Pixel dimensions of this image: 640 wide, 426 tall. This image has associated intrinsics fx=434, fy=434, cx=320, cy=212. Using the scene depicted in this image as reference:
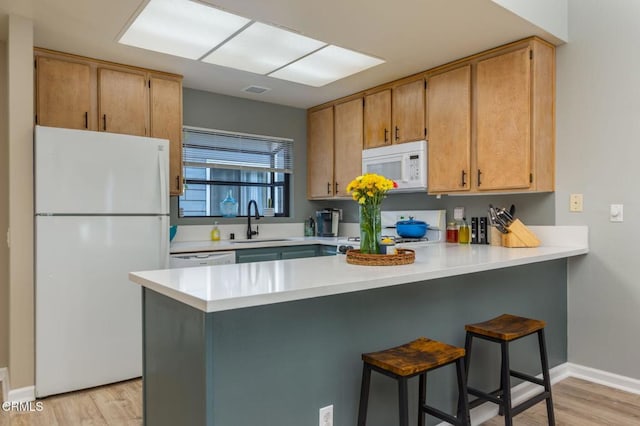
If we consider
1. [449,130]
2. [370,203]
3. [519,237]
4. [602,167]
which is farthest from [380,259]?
[602,167]

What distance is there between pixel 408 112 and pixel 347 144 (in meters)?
0.82

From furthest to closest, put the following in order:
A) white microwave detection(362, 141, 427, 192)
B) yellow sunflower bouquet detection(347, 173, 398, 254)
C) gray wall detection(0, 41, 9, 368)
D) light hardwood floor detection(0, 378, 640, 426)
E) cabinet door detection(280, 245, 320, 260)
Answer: cabinet door detection(280, 245, 320, 260) < white microwave detection(362, 141, 427, 192) < gray wall detection(0, 41, 9, 368) < light hardwood floor detection(0, 378, 640, 426) < yellow sunflower bouquet detection(347, 173, 398, 254)

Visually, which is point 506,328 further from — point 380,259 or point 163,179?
point 163,179

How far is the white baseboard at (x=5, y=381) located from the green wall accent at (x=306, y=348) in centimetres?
152

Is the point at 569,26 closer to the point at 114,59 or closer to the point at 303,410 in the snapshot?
the point at 303,410

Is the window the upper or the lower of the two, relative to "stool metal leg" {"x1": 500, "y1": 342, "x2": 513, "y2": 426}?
upper

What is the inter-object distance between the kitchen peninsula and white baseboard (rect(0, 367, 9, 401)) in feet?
4.84

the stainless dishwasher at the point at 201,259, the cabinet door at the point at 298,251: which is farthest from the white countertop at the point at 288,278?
the cabinet door at the point at 298,251

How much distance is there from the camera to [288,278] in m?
1.68

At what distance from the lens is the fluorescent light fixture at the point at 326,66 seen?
3.39 m

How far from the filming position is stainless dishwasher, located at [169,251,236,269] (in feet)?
11.0

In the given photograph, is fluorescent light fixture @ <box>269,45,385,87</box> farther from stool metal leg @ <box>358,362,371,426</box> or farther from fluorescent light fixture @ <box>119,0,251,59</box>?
stool metal leg @ <box>358,362,371,426</box>

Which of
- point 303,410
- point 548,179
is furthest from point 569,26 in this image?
point 303,410

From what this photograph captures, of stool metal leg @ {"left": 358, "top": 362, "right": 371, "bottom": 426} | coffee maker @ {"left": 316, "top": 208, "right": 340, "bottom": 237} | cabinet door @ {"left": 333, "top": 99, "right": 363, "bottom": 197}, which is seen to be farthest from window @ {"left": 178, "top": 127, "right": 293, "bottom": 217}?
stool metal leg @ {"left": 358, "top": 362, "right": 371, "bottom": 426}
